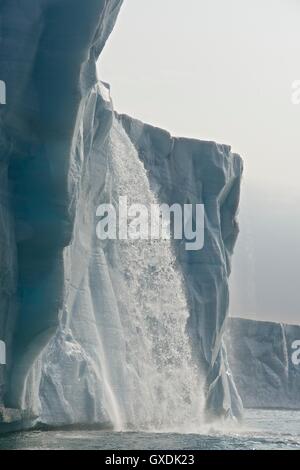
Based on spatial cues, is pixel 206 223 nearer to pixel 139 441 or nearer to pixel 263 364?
pixel 139 441

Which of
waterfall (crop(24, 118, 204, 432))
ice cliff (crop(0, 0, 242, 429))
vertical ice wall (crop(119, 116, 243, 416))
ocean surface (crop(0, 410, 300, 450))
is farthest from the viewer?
vertical ice wall (crop(119, 116, 243, 416))

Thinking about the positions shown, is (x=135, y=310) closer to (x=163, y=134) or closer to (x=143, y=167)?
(x=143, y=167)

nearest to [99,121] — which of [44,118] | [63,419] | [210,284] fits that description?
[44,118]

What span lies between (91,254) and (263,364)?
25955mm

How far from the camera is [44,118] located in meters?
18.9

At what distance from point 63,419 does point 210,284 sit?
8.92 metres

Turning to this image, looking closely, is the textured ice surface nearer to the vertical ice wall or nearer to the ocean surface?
the vertical ice wall

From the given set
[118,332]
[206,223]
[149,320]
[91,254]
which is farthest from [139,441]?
[206,223]

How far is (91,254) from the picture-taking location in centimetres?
2309

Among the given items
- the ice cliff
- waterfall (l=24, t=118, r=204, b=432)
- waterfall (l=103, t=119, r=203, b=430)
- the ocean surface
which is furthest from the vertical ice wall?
the ocean surface

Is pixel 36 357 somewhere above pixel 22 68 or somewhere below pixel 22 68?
below

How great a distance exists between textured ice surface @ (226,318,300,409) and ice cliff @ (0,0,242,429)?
16.0 metres

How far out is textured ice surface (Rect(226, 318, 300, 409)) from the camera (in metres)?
47.8

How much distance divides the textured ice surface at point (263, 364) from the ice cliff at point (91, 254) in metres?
16.0
